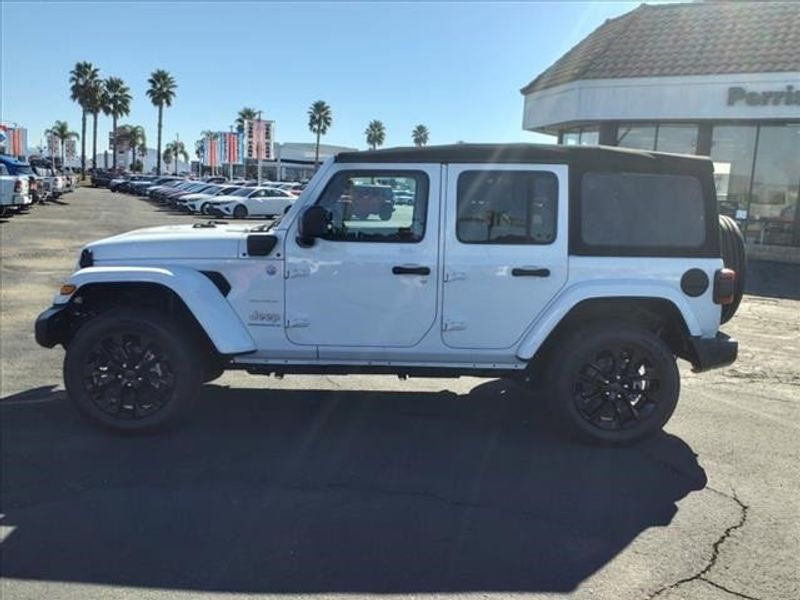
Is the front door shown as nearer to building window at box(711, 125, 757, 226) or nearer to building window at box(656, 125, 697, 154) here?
building window at box(711, 125, 757, 226)

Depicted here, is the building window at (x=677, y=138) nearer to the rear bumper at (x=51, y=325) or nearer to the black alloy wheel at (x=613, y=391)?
the black alloy wheel at (x=613, y=391)

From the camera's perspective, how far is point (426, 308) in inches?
194

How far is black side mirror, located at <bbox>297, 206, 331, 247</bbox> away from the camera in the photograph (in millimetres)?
4762

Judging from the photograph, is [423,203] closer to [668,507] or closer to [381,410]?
[381,410]

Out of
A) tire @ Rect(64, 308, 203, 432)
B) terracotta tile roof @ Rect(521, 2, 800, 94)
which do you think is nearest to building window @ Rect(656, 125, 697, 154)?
terracotta tile roof @ Rect(521, 2, 800, 94)

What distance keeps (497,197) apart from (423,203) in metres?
0.51

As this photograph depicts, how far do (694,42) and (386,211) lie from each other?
57.7ft

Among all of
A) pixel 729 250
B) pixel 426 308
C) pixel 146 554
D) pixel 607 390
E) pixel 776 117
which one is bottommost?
pixel 146 554

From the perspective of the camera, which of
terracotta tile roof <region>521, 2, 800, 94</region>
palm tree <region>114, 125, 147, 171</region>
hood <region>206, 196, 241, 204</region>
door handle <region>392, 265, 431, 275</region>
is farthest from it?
palm tree <region>114, 125, 147, 171</region>

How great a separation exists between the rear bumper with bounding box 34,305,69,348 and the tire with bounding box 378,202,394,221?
2276mm

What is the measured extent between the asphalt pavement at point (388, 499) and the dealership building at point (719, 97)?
14109 mm

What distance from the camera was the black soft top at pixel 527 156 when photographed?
493 centimetres

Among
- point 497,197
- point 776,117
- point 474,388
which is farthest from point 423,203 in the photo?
point 776,117

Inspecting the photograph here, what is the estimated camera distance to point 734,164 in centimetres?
1911
